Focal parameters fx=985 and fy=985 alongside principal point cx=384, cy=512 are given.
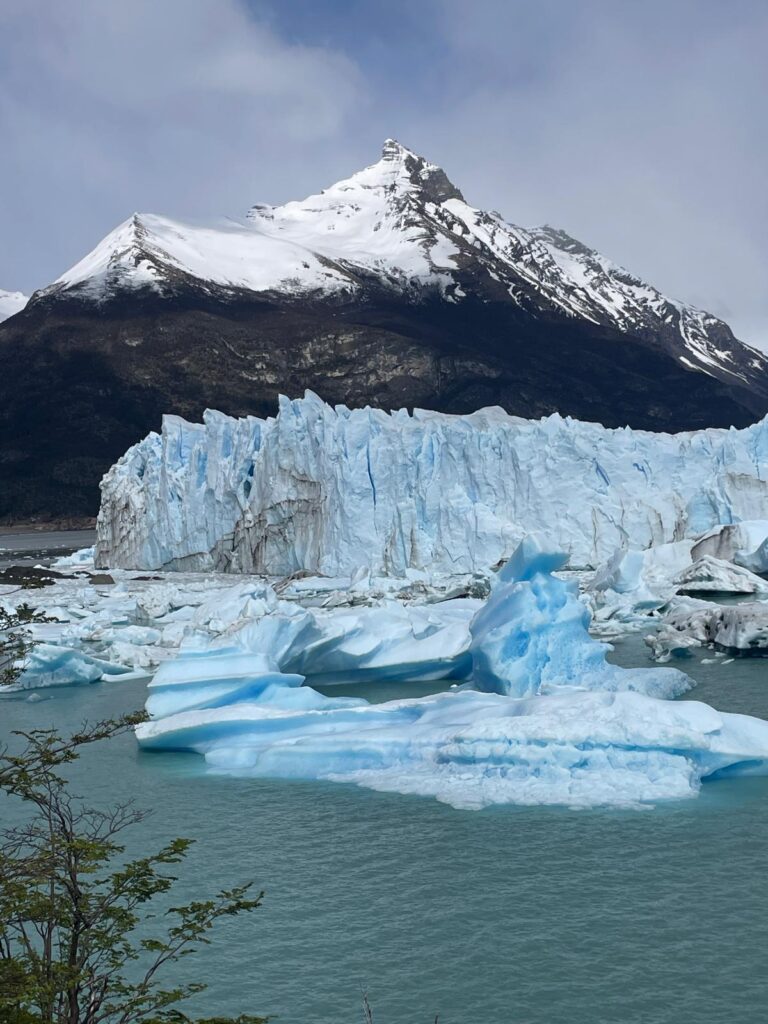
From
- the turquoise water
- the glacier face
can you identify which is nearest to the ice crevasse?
the turquoise water

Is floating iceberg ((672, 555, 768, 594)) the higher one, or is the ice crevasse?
floating iceberg ((672, 555, 768, 594))

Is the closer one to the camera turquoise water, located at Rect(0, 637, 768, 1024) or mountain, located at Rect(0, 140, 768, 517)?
turquoise water, located at Rect(0, 637, 768, 1024)

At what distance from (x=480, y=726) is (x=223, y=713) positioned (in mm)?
3396

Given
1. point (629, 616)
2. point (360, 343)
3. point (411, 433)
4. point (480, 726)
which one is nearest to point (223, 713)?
point (480, 726)

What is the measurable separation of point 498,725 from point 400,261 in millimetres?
107689

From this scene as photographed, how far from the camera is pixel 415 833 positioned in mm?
8750

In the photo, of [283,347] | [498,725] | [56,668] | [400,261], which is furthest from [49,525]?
[498,725]

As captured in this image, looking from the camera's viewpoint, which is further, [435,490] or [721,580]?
[435,490]

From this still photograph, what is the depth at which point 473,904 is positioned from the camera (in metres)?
7.32

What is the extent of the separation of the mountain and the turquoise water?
2728 inches

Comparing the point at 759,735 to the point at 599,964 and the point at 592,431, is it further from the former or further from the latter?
the point at 592,431

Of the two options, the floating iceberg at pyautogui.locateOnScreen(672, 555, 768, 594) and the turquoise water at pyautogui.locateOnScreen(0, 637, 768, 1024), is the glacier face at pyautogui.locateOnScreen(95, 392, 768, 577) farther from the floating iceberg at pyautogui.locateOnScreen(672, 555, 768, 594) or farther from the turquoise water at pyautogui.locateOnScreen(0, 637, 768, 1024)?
the turquoise water at pyautogui.locateOnScreen(0, 637, 768, 1024)

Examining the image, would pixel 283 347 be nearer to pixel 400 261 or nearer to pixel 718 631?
pixel 400 261

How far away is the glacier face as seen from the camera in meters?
29.1
